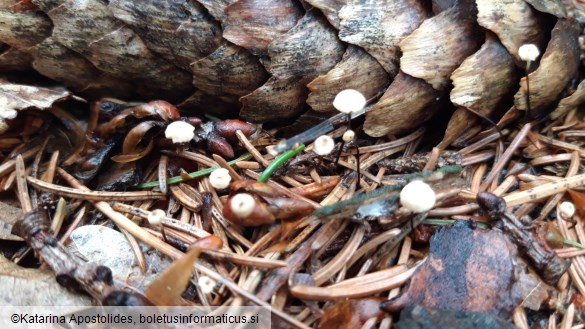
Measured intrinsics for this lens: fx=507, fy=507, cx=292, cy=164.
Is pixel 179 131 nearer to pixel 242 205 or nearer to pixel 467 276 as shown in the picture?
pixel 242 205

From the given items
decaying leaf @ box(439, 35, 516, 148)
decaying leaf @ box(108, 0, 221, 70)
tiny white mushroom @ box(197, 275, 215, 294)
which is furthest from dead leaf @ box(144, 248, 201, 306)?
decaying leaf @ box(439, 35, 516, 148)

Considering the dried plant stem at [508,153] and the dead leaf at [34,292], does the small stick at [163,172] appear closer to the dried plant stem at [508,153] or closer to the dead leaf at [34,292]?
the dead leaf at [34,292]

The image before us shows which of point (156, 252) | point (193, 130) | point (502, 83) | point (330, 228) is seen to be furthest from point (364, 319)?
point (502, 83)

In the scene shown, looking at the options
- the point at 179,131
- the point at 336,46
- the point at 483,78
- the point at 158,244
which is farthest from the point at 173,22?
the point at 483,78

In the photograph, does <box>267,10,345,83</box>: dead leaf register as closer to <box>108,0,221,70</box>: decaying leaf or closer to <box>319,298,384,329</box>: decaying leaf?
<box>108,0,221,70</box>: decaying leaf

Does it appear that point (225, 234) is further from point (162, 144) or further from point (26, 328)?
point (26, 328)

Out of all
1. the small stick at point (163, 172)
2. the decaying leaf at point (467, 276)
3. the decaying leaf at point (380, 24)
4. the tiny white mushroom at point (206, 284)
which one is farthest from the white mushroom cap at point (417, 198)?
the small stick at point (163, 172)
